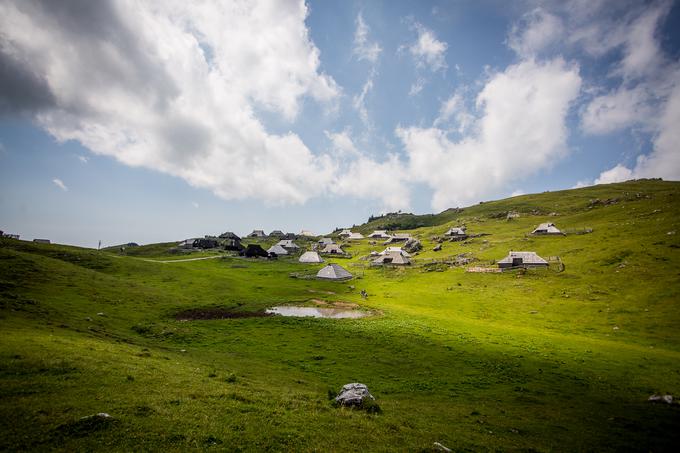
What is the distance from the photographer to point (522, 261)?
81312mm

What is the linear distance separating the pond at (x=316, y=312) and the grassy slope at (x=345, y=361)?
168 inches

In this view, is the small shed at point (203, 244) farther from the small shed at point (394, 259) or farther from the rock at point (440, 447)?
the rock at point (440, 447)

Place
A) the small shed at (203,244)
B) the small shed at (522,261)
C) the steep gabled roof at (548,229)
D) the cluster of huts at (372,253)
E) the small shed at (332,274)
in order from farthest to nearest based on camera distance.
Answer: the small shed at (203,244) → the steep gabled roof at (548,229) → the small shed at (332,274) → the cluster of huts at (372,253) → the small shed at (522,261)

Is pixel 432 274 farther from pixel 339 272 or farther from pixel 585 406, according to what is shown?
pixel 585 406

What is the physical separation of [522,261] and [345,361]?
70.6 m

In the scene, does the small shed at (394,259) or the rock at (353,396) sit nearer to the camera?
Result: the rock at (353,396)

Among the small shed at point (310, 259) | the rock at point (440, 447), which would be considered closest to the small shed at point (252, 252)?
the small shed at point (310, 259)

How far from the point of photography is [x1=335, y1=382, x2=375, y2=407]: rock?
60.7 feet

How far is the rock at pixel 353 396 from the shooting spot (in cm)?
1850

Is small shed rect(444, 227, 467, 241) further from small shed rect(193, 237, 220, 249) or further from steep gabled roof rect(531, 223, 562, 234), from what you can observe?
small shed rect(193, 237, 220, 249)

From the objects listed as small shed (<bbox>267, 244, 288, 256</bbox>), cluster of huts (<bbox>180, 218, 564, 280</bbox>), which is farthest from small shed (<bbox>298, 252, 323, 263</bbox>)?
small shed (<bbox>267, 244, 288, 256</bbox>)

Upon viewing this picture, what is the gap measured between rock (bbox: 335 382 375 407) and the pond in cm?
3103

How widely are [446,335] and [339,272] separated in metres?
54.4

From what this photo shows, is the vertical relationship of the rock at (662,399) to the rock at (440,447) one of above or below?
below
